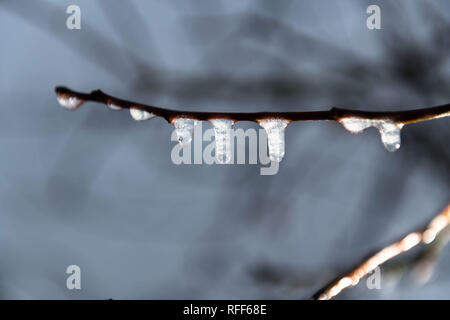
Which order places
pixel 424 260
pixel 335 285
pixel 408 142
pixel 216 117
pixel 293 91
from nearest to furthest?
pixel 216 117, pixel 335 285, pixel 424 260, pixel 408 142, pixel 293 91

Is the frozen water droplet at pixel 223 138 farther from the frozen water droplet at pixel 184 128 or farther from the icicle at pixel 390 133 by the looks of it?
the icicle at pixel 390 133

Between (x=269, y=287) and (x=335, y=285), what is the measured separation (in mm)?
941

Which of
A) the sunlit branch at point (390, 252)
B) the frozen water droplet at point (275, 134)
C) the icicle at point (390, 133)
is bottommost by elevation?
the sunlit branch at point (390, 252)

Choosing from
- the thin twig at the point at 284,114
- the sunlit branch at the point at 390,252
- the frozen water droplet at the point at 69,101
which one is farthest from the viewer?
the sunlit branch at the point at 390,252

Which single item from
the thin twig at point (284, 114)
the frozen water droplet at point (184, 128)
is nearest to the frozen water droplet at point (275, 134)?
the thin twig at point (284, 114)

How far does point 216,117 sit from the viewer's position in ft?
2.03

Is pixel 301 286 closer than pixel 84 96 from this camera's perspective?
No

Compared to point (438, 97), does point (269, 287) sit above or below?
below

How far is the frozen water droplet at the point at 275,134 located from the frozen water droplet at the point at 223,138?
6cm

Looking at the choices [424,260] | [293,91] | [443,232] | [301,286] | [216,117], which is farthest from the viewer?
[293,91]

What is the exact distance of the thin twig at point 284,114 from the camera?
0.56 meters

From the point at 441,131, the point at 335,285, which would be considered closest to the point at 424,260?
the point at 335,285
